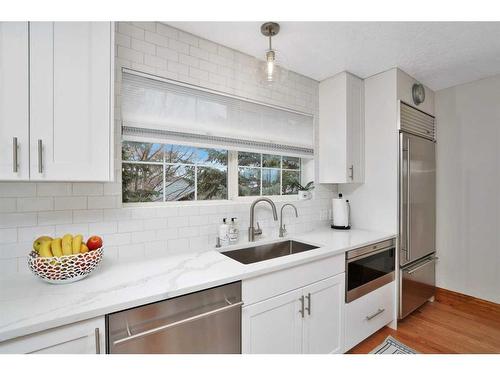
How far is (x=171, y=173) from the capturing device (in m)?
1.82

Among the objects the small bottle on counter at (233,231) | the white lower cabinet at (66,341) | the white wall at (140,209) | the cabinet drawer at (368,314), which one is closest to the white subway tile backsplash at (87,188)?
the white wall at (140,209)

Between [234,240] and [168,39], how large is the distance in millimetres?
1474

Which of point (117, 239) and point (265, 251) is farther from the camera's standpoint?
point (265, 251)

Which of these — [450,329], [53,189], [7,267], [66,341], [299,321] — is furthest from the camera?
[450,329]

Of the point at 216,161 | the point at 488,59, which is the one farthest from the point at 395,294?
the point at 488,59

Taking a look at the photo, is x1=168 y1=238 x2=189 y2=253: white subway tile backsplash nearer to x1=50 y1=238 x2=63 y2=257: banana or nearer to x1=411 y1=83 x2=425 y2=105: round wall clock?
x1=50 y1=238 x2=63 y2=257: banana

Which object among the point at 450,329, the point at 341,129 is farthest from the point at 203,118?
the point at 450,329

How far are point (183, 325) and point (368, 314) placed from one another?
1588mm

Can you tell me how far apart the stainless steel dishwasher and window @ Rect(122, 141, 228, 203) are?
824 millimetres

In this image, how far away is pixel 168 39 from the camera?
1680 millimetres

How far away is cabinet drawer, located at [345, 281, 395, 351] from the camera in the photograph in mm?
1855

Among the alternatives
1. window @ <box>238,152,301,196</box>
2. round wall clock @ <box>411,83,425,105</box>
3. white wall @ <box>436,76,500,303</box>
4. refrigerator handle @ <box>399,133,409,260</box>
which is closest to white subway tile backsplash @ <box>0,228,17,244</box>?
window @ <box>238,152,301,196</box>

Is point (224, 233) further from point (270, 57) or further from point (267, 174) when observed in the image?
point (270, 57)

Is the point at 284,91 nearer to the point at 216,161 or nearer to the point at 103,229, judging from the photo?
the point at 216,161
